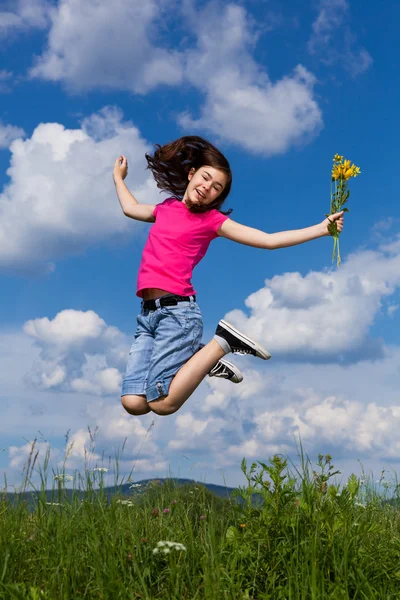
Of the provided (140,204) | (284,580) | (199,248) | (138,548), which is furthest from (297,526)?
(140,204)

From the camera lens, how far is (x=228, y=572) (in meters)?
4.05

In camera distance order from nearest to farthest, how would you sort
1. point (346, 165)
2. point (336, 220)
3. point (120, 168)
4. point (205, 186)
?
point (346, 165) < point (336, 220) < point (205, 186) < point (120, 168)

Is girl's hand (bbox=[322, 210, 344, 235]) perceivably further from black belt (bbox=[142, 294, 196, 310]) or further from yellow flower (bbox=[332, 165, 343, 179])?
black belt (bbox=[142, 294, 196, 310])

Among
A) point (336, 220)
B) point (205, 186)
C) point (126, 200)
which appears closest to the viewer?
point (336, 220)

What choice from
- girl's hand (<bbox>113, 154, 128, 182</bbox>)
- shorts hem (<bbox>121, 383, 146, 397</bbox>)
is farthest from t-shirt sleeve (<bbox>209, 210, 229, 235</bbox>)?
shorts hem (<bbox>121, 383, 146, 397</bbox>)

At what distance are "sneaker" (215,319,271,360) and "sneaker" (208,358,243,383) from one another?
0.36 metres

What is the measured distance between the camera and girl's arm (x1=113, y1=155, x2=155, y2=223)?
24.8 ft

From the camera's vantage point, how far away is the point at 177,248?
686cm

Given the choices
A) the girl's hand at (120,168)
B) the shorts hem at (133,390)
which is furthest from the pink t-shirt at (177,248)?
the girl's hand at (120,168)

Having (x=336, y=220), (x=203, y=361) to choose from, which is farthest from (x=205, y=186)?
(x=203, y=361)

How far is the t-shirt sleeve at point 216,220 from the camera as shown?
693cm

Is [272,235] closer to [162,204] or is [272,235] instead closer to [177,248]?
[177,248]

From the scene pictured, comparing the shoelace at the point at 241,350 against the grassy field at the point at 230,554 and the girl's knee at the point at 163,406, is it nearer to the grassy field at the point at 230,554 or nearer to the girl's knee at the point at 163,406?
the girl's knee at the point at 163,406

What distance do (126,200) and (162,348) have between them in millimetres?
2122
